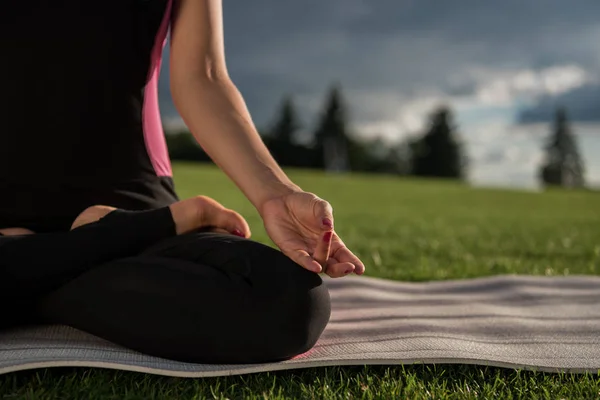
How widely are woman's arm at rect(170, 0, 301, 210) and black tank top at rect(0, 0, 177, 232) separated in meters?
0.12

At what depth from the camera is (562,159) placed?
55.6 meters

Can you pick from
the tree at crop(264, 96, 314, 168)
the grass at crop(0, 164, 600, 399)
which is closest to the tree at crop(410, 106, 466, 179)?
the tree at crop(264, 96, 314, 168)

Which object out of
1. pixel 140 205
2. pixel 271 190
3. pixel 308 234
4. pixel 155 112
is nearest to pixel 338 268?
pixel 308 234

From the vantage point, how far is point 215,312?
1679 millimetres

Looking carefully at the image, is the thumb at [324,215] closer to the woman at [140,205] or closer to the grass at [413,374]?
the woman at [140,205]

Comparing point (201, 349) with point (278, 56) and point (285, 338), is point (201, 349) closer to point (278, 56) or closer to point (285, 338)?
point (285, 338)

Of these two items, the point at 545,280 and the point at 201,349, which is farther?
the point at 545,280

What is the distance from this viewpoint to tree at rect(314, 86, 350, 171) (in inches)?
1903

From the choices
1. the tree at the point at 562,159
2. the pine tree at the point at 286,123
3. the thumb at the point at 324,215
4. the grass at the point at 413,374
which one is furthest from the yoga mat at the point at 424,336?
the tree at the point at 562,159

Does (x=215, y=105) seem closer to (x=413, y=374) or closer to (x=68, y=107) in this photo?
(x=68, y=107)

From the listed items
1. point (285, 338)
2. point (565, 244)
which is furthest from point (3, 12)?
point (565, 244)

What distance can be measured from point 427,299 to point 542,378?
1.02 metres

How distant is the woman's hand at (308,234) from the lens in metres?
1.61

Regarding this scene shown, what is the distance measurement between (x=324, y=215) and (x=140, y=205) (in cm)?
90
